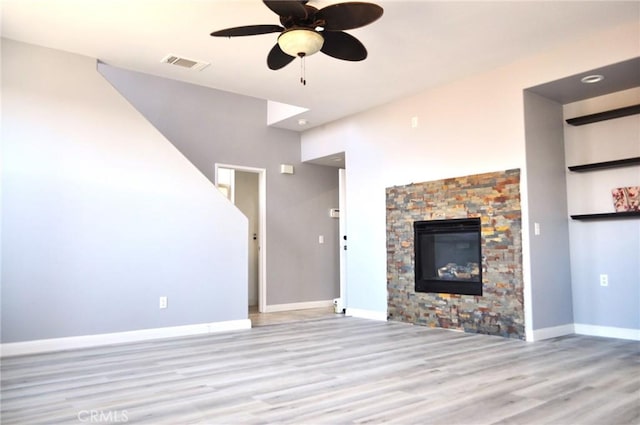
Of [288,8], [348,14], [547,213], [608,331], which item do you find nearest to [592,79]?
[547,213]

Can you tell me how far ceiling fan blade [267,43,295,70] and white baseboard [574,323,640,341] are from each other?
397cm

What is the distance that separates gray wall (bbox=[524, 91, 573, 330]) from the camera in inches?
179

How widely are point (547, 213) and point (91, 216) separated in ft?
14.8

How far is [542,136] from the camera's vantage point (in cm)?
476

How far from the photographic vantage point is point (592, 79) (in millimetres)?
4355

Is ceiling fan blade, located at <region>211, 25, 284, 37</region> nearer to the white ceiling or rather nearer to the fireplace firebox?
the white ceiling

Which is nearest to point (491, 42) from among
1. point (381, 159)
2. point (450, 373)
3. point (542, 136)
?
point (542, 136)

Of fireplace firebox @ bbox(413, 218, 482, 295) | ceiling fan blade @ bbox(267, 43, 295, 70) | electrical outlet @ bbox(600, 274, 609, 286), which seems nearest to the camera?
ceiling fan blade @ bbox(267, 43, 295, 70)

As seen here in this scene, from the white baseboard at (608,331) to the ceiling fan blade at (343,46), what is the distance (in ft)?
11.8

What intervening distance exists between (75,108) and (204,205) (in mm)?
1591

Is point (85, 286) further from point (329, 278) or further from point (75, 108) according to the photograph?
point (329, 278)

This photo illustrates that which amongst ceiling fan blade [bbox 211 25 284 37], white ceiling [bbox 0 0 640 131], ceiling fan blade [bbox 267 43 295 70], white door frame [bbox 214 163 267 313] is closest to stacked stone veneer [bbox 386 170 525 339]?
white ceiling [bbox 0 0 640 131]

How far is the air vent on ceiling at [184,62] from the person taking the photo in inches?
179

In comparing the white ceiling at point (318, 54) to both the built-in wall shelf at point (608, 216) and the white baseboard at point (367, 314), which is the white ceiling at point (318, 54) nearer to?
the built-in wall shelf at point (608, 216)
